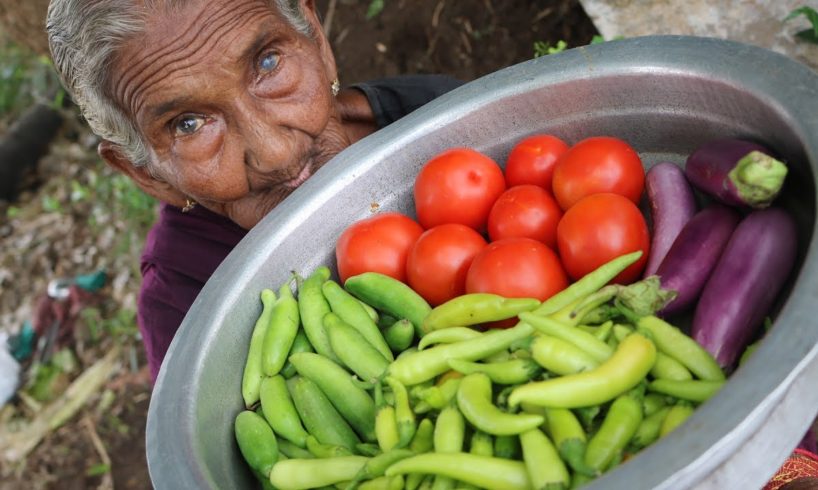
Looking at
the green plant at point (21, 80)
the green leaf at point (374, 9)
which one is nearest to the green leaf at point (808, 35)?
the green leaf at point (374, 9)

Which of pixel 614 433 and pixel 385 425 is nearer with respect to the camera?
pixel 614 433

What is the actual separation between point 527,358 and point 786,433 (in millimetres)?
449

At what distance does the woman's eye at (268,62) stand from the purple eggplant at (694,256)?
1213 mm

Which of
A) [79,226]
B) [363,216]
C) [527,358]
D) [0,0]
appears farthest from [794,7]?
[79,226]

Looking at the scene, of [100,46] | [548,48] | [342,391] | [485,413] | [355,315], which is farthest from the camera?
[548,48]

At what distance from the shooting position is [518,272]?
1.72 m

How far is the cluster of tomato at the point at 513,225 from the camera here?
173 centimetres

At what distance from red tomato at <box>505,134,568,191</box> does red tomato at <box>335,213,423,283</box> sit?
295 millimetres

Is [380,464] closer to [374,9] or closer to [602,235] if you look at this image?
[602,235]

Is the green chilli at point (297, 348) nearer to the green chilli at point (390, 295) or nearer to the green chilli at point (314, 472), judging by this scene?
the green chilli at point (390, 295)

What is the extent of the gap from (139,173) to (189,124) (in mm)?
434

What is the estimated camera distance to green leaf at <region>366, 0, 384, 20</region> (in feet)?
16.2

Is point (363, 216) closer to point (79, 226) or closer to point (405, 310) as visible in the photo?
point (405, 310)

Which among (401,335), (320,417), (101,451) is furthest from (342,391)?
(101,451)
